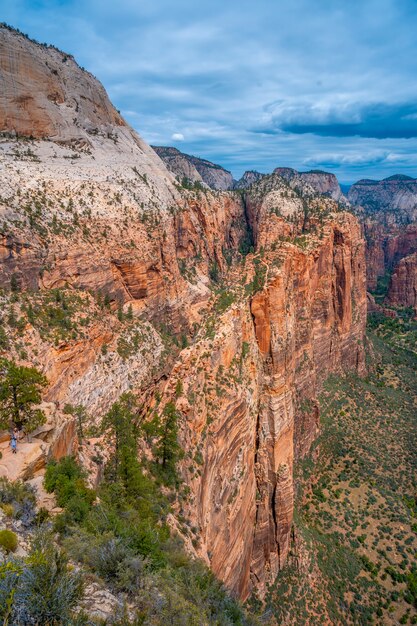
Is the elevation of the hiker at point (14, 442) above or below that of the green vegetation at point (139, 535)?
above

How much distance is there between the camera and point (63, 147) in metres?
54.8

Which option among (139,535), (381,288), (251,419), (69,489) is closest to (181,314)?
(251,419)


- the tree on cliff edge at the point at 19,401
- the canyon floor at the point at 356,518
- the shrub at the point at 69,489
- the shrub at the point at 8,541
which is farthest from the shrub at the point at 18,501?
the canyon floor at the point at 356,518

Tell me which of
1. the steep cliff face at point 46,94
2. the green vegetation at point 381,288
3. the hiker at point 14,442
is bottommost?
the green vegetation at point 381,288

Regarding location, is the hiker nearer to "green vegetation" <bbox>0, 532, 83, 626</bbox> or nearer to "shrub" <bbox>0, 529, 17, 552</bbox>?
"shrub" <bbox>0, 529, 17, 552</bbox>

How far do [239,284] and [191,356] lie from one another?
1359 cm

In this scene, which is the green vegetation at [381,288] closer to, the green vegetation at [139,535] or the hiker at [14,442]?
the green vegetation at [139,535]

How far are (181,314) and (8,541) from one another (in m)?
49.3

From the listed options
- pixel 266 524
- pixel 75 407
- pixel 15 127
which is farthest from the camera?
pixel 15 127

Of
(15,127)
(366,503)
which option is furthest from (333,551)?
(15,127)

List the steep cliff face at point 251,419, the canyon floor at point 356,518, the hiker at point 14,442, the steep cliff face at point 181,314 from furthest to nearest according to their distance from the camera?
the canyon floor at point 356,518 → the steep cliff face at point 181,314 → the steep cliff face at point 251,419 → the hiker at point 14,442

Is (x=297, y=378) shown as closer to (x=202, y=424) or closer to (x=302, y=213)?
(x=202, y=424)

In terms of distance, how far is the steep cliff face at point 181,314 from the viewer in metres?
25.1

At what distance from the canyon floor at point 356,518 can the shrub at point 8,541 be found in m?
26.7
